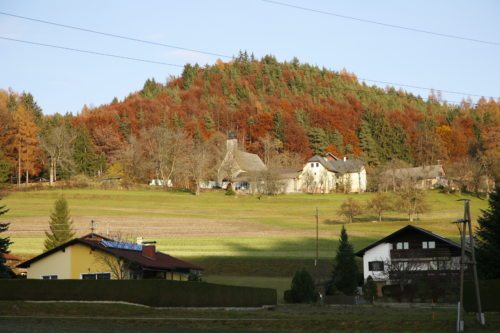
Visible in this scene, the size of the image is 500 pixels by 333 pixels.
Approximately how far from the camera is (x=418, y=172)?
15612 centimetres

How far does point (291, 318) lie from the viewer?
33344 mm

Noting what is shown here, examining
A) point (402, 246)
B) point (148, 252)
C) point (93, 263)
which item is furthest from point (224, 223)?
point (93, 263)

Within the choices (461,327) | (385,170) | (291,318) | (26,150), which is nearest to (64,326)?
(291,318)

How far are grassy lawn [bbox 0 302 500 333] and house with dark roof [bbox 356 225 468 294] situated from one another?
2229 cm

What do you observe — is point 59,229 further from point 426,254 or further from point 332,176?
point 332,176

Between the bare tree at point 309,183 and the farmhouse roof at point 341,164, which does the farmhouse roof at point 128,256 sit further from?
the farmhouse roof at point 341,164

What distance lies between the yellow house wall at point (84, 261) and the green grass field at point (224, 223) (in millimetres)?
15479

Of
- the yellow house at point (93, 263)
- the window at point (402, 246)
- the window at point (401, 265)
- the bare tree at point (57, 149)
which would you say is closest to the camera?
the yellow house at point (93, 263)

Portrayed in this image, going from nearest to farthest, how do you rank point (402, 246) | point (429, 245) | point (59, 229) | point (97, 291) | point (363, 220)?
point (97, 291)
point (429, 245)
point (402, 246)
point (59, 229)
point (363, 220)

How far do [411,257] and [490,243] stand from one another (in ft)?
43.6

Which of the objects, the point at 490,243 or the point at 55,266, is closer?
the point at 490,243

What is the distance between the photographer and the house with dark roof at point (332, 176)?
14438 cm

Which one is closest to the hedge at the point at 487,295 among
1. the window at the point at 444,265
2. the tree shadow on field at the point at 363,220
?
the window at the point at 444,265

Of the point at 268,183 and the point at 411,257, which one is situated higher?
the point at 268,183
